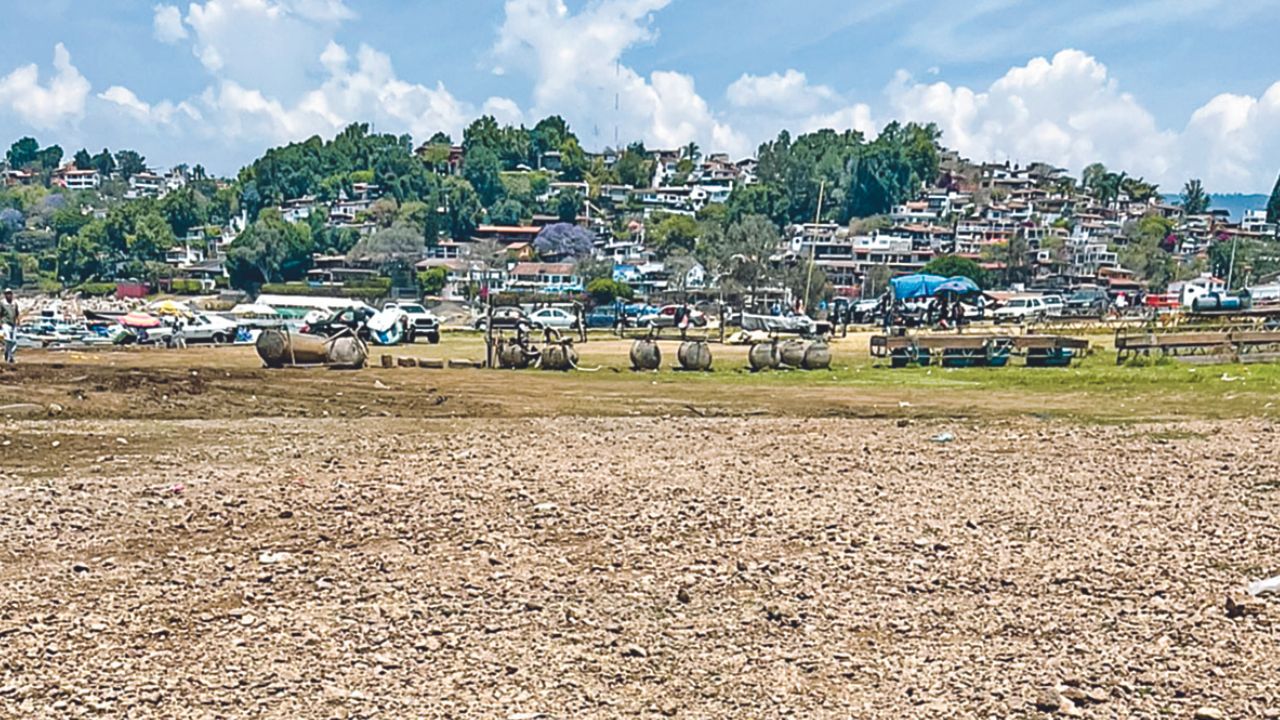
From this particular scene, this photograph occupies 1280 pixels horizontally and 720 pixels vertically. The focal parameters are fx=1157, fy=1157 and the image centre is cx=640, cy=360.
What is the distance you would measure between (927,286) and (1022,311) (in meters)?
26.0

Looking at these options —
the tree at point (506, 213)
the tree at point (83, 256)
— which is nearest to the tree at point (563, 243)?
the tree at point (506, 213)

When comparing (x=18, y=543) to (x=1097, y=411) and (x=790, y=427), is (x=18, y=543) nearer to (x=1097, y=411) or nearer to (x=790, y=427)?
(x=790, y=427)

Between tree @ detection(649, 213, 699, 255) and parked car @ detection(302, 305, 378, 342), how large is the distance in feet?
336

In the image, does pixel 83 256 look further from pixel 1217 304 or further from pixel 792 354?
pixel 792 354

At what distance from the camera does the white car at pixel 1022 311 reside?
2480 inches

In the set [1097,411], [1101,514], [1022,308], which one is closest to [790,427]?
[1097,411]

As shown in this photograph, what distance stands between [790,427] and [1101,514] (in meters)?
7.54

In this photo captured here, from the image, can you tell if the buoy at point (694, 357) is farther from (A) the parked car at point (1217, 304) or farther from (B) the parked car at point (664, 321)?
(A) the parked car at point (1217, 304)

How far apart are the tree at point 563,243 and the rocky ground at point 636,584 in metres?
138

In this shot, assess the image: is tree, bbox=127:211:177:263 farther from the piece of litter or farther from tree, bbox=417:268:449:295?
the piece of litter

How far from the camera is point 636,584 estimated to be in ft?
27.1

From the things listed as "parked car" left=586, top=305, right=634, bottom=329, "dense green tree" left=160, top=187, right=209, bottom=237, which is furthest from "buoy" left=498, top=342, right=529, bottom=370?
"dense green tree" left=160, top=187, right=209, bottom=237

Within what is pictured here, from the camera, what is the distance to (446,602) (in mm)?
7832

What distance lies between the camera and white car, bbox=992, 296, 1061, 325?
63.0 metres
